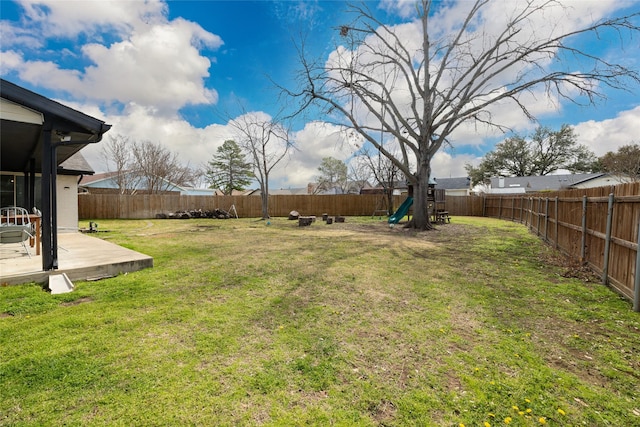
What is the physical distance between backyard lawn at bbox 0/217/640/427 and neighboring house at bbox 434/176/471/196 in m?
39.4

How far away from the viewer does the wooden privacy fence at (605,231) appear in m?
3.81

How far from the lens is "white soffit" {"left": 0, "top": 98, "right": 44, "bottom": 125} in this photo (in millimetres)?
3916

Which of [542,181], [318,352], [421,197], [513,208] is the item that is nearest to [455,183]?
[542,181]

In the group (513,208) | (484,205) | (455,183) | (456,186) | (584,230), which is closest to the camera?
(584,230)

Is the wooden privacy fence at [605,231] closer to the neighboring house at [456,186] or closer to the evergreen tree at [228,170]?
the evergreen tree at [228,170]

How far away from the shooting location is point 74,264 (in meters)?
4.62

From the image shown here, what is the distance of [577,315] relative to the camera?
135 inches

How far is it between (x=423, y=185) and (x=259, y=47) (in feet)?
30.0

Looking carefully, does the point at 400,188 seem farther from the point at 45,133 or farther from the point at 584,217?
the point at 45,133

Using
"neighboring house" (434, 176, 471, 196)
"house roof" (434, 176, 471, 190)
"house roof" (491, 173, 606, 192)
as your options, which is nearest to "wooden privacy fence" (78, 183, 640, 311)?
"house roof" (491, 173, 606, 192)

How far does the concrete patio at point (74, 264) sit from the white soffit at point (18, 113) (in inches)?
85.5

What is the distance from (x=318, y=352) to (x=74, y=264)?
4.47 metres

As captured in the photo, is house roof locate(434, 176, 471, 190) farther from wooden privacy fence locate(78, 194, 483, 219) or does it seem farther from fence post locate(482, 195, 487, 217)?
wooden privacy fence locate(78, 194, 483, 219)

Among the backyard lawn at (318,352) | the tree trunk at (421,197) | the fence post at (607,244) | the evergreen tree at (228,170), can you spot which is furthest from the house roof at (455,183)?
the backyard lawn at (318,352)
